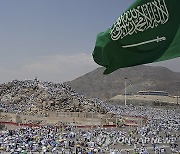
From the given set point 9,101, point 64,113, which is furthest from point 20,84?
point 64,113

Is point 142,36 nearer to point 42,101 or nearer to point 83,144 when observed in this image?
point 83,144

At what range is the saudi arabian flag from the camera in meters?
6.57

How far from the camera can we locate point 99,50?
808cm

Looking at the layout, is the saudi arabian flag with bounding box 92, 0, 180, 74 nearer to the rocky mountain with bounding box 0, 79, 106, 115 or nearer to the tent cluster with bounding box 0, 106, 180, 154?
the tent cluster with bounding box 0, 106, 180, 154

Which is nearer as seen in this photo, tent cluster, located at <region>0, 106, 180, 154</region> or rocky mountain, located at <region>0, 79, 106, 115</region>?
tent cluster, located at <region>0, 106, 180, 154</region>

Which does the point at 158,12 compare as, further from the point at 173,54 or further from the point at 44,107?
the point at 44,107

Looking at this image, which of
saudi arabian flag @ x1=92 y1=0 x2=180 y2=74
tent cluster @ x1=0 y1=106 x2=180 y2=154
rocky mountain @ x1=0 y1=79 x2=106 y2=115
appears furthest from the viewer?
rocky mountain @ x1=0 y1=79 x2=106 y2=115

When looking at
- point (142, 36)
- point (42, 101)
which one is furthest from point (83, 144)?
point (42, 101)

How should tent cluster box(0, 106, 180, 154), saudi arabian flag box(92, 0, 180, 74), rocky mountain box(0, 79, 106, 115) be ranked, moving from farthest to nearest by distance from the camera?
rocky mountain box(0, 79, 106, 115) < tent cluster box(0, 106, 180, 154) < saudi arabian flag box(92, 0, 180, 74)

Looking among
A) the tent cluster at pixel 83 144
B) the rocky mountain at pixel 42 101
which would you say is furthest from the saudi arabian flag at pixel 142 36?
the rocky mountain at pixel 42 101

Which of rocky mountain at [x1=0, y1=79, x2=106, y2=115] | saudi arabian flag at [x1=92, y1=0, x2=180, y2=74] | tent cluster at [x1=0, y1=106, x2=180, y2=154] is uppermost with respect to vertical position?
rocky mountain at [x1=0, y1=79, x2=106, y2=115]

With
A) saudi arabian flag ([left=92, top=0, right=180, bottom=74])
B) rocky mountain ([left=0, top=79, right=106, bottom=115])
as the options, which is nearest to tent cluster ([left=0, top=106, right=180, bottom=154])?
saudi arabian flag ([left=92, top=0, right=180, bottom=74])

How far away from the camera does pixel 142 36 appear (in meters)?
7.14

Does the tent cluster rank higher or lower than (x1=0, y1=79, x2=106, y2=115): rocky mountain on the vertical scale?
lower
